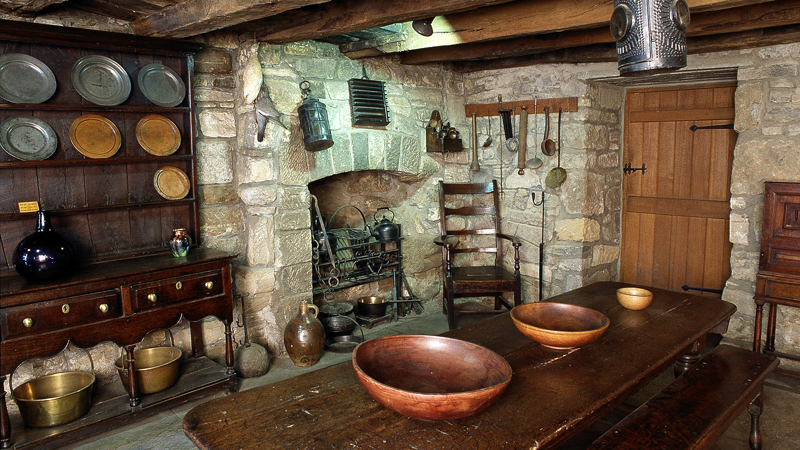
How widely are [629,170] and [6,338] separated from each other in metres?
4.24

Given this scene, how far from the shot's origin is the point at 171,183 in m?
2.98

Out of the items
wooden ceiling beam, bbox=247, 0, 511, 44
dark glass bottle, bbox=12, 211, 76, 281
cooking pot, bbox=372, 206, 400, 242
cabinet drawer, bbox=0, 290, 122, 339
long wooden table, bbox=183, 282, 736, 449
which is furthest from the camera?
cooking pot, bbox=372, 206, 400, 242

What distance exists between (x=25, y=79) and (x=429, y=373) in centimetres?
237

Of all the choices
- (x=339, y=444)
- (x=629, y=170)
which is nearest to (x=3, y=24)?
(x=339, y=444)

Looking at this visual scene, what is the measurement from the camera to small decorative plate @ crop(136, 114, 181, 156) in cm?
284

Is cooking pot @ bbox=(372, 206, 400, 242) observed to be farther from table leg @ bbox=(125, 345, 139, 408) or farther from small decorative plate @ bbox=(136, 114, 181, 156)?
table leg @ bbox=(125, 345, 139, 408)

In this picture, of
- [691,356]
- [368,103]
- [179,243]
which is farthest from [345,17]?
[691,356]

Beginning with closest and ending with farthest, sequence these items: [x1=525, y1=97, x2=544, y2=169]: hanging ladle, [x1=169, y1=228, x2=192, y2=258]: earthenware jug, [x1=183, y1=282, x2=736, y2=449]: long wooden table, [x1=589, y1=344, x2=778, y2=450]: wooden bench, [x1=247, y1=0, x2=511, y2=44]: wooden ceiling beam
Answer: [x1=183, y1=282, x2=736, y2=449]: long wooden table < [x1=589, y1=344, x2=778, y2=450]: wooden bench < [x1=247, y1=0, x2=511, y2=44]: wooden ceiling beam < [x1=169, y1=228, x2=192, y2=258]: earthenware jug < [x1=525, y1=97, x2=544, y2=169]: hanging ladle

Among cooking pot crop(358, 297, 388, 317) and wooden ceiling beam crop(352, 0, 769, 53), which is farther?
cooking pot crop(358, 297, 388, 317)

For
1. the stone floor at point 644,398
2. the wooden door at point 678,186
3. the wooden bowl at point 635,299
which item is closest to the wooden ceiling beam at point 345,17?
the wooden bowl at point 635,299

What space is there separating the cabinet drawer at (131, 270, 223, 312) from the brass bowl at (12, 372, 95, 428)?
0.49m

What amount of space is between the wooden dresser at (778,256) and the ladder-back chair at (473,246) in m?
1.50

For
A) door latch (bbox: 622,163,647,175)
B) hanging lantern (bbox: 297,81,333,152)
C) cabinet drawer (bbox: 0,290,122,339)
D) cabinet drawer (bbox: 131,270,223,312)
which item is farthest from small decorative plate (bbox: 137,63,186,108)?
door latch (bbox: 622,163,647,175)

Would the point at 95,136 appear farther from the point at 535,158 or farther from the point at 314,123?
the point at 535,158
